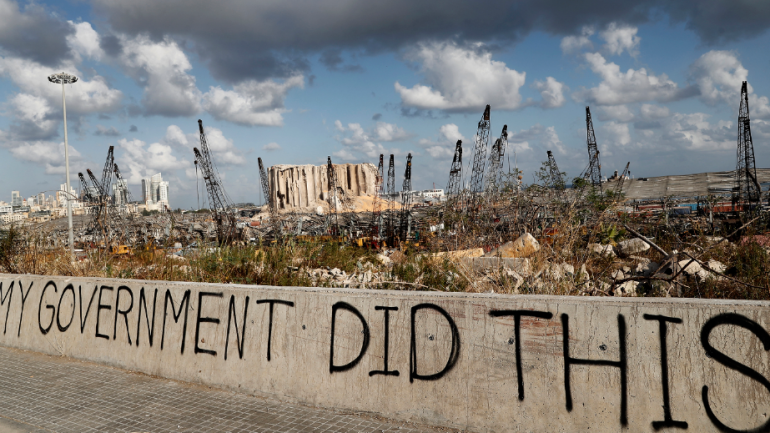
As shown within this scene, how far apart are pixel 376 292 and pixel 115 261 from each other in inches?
252

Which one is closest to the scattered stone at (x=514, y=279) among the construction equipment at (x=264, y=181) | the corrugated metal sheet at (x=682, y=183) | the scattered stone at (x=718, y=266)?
the scattered stone at (x=718, y=266)

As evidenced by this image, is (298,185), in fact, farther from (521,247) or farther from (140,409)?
(140,409)

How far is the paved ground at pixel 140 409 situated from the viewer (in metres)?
3.96

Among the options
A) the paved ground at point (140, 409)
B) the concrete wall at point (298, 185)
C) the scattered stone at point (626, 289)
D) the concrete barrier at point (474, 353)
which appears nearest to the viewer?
the concrete barrier at point (474, 353)

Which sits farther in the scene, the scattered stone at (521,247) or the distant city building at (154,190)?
the distant city building at (154,190)

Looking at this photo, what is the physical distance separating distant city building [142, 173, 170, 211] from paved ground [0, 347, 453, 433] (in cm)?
12735

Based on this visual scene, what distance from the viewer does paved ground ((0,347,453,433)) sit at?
13.0ft

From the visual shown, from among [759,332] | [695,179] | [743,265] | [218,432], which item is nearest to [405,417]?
[218,432]

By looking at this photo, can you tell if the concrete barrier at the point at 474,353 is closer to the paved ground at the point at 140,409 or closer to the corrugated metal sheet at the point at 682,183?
the paved ground at the point at 140,409

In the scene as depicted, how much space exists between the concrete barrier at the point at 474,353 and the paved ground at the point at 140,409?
0.53 ft

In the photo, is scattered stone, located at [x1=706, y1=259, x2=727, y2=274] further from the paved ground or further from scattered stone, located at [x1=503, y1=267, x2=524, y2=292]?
the paved ground

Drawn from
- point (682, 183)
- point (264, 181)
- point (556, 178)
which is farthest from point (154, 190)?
point (556, 178)

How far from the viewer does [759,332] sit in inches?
123

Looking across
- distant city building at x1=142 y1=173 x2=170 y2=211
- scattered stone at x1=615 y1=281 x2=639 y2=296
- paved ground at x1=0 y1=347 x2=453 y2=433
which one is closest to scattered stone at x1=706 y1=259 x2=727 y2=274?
scattered stone at x1=615 y1=281 x2=639 y2=296
